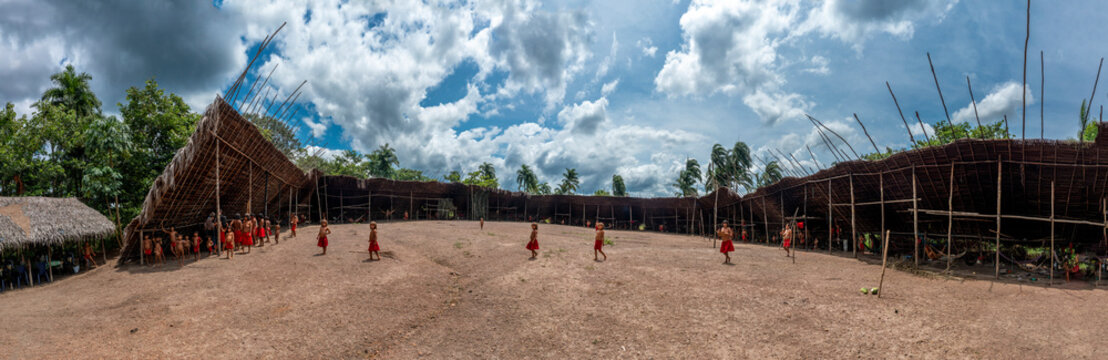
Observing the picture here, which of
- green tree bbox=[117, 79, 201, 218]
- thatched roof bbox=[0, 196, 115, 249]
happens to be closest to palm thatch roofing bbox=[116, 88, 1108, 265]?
thatched roof bbox=[0, 196, 115, 249]

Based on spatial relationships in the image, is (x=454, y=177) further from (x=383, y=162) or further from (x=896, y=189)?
(x=896, y=189)

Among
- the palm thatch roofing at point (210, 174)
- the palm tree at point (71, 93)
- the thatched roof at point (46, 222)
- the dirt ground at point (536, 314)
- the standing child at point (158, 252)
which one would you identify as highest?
the palm tree at point (71, 93)

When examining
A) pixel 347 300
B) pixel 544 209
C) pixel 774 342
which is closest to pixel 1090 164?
pixel 774 342

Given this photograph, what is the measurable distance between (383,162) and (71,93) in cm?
3452

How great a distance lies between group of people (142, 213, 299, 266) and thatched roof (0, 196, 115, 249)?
236 centimetres

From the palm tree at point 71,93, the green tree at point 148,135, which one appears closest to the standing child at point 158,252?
the green tree at point 148,135

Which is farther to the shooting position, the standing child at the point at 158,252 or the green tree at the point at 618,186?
the green tree at the point at 618,186

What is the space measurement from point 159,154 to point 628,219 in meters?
31.4

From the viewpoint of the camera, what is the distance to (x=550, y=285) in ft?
34.5

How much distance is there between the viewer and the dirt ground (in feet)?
23.0

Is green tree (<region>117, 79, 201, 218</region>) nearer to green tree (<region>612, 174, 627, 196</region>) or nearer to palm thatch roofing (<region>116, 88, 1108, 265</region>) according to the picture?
palm thatch roofing (<region>116, 88, 1108, 265</region>)

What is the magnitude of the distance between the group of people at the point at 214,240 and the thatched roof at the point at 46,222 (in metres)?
2.36

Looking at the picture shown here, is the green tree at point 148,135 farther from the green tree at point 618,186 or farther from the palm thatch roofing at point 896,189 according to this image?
the green tree at point 618,186

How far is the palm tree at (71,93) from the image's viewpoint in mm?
24062
